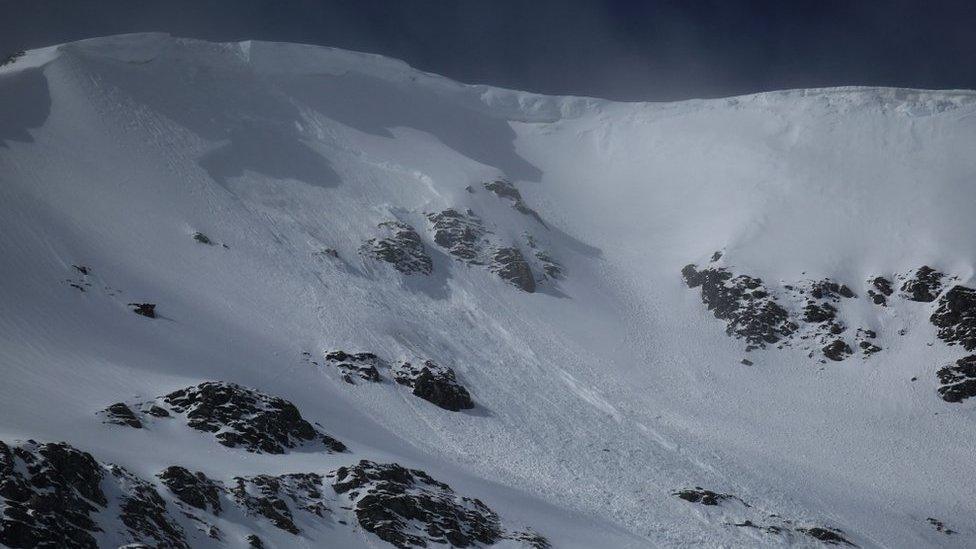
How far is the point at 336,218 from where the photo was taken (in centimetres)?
6425

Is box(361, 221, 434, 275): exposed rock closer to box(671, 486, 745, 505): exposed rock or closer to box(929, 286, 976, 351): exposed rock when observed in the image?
box(671, 486, 745, 505): exposed rock

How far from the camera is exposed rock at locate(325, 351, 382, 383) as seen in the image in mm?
43062

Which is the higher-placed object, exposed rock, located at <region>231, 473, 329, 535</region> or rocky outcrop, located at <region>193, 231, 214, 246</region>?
rocky outcrop, located at <region>193, 231, 214, 246</region>

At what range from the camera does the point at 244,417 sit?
101 ft

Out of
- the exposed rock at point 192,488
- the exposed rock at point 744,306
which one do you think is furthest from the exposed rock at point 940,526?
the exposed rock at point 192,488

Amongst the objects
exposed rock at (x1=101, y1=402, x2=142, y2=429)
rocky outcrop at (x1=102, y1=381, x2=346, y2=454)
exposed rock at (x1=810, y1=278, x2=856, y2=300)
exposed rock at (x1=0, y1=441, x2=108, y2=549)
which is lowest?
exposed rock at (x1=0, y1=441, x2=108, y2=549)

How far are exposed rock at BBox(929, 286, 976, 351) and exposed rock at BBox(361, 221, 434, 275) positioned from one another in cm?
4458

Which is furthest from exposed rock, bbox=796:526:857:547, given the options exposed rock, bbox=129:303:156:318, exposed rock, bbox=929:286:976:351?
exposed rock, bbox=129:303:156:318

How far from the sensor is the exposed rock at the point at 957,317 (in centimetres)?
5416

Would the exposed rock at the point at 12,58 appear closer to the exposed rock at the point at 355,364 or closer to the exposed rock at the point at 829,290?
the exposed rock at the point at 355,364

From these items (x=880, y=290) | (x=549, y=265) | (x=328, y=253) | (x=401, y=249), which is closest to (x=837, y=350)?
(x=880, y=290)

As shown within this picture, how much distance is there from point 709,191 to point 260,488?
70706 mm

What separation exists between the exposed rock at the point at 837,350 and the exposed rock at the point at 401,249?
118ft

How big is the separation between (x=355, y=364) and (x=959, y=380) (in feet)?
150
